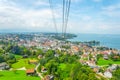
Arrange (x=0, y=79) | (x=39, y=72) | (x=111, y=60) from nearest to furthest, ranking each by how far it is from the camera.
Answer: (x=0, y=79) < (x=39, y=72) < (x=111, y=60)

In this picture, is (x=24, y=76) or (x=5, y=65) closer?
(x=24, y=76)

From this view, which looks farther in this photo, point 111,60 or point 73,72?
point 111,60

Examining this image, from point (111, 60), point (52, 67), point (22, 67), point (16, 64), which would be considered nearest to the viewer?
point (52, 67)

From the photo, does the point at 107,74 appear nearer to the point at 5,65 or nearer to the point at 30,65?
the point at 30,65

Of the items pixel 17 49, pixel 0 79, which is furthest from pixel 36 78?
pixel 17 49

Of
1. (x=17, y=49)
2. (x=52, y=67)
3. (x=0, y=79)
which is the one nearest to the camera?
(x=0, y=79)

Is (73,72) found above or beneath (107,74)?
above

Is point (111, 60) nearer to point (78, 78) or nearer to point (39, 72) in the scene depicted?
point (39, 72)

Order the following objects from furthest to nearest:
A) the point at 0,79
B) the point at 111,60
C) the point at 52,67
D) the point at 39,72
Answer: the point at 111,60 < the point at 39,72 < the point at 52,67 < the point at 0,79

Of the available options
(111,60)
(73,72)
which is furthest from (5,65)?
(111,60)
